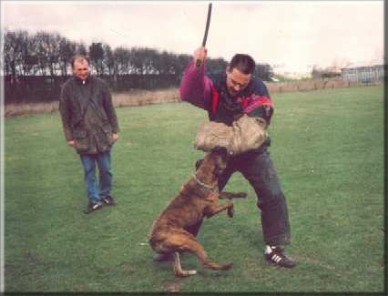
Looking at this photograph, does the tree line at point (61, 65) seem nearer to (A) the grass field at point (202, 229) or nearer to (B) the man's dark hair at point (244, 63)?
(A) the grass field at point (202, 229)

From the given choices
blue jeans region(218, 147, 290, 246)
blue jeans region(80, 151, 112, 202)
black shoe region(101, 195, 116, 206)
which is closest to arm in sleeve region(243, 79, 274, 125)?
blue jeans region(218, 147, 290, 246)

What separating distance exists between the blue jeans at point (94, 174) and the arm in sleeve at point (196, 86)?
10.5 feet

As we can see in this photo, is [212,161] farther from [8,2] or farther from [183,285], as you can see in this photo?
[8,2]

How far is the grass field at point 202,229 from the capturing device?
4.70 meters

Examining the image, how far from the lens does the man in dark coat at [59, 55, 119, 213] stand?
740cm

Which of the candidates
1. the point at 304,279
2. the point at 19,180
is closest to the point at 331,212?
the point at 304,279

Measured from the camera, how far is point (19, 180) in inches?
414

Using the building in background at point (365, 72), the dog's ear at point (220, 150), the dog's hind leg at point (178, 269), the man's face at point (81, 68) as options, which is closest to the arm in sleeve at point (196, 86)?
the dog's ear at point (220, 150)

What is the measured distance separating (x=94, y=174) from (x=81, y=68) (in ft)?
4.85

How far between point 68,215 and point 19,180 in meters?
3.51

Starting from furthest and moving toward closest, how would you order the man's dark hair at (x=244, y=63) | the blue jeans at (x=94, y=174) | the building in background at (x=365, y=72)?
1. the building in background at (x=365, y=72)
2. the blue jeans at (x=94, y=174)
3. the man's dark hair at (x=244, y=63)

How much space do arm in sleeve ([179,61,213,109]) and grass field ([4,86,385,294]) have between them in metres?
1.55

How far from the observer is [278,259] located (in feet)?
16.0

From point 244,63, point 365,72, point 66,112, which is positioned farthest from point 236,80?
point 365,72
